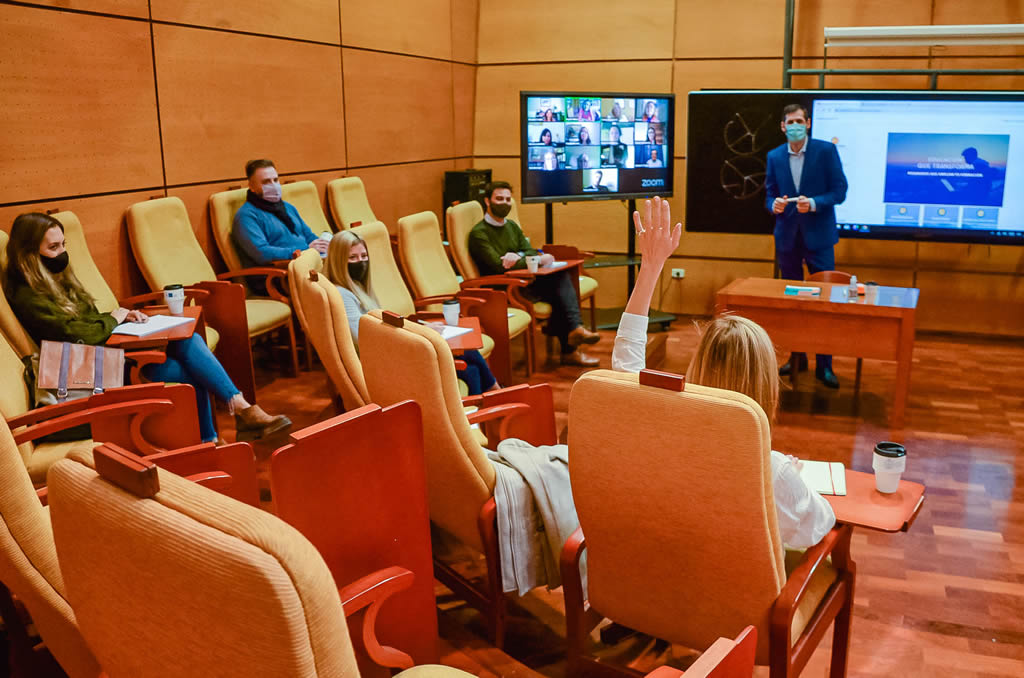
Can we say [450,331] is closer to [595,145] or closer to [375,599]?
[375,599]

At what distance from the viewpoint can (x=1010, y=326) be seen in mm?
6535

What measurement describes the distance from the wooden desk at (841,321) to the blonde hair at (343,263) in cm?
198

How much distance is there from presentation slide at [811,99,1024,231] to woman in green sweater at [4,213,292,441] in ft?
15.6

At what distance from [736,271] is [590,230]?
134 cm

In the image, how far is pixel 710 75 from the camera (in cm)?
703

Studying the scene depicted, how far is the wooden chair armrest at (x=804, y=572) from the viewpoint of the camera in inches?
70.9

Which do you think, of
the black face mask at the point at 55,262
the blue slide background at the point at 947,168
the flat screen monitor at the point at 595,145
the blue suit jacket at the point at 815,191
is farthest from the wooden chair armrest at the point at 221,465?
the blue slide background at the point at 947,168

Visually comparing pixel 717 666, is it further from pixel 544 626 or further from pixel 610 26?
pixel 610 26

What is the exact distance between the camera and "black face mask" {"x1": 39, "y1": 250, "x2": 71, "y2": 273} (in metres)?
3.64

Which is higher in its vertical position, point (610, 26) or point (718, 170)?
point (610, 26)

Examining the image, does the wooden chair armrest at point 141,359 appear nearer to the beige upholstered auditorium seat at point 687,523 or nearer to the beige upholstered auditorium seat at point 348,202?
the beige upholstered auditorium seat at point 687,523

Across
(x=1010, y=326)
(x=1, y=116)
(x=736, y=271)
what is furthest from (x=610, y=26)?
(x=1, y=116)

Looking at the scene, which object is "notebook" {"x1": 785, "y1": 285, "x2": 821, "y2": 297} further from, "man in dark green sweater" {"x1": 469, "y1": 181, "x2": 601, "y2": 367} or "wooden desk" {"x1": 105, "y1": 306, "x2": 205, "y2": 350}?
"wooden desk" {"x1": 105, "y1": 306, "x2": 205, "y2": 350}

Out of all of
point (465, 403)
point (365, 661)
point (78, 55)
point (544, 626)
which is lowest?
point (544, 626)
